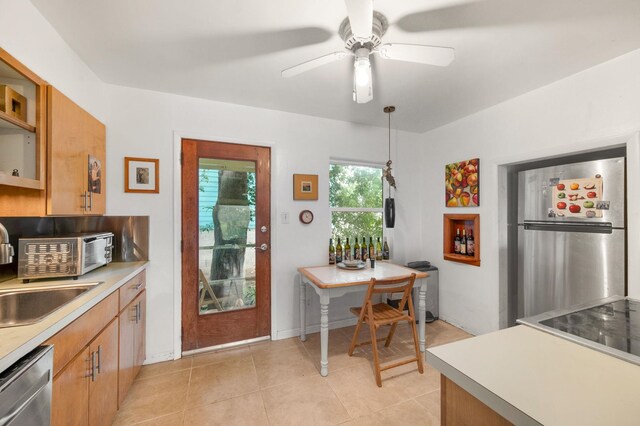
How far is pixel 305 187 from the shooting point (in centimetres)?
285

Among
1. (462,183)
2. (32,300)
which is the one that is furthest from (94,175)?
(462,183)

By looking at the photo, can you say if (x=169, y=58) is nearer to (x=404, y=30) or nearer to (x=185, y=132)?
(x=185, y=132)

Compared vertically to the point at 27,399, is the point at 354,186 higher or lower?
higher

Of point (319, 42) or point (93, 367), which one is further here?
point (319, 42)

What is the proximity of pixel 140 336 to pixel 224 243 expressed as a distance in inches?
38.4

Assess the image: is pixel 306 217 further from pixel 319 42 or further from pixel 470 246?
pixel 470 246

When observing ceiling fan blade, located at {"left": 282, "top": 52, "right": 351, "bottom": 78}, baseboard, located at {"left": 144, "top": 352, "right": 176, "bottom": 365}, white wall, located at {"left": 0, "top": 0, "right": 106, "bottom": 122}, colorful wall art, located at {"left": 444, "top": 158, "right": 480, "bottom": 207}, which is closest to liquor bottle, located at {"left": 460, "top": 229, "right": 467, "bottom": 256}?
colorful wall art, located at {"left": 444, "top": 158, "right": 480, "bottom": 207}

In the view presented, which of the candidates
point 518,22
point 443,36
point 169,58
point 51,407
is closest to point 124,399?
point 51,407

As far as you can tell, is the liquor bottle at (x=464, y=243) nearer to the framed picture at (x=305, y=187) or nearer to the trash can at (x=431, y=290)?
the trash can at (x=431, y=290)

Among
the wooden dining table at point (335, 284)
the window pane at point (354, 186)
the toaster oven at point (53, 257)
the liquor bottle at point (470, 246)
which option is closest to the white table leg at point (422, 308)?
the wooden dining table at point (335, 284)

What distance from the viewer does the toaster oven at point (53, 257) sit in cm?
150

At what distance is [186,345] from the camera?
8.00 ft

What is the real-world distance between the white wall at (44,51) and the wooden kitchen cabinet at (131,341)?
1.35m

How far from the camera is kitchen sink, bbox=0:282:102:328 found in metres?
1.34
